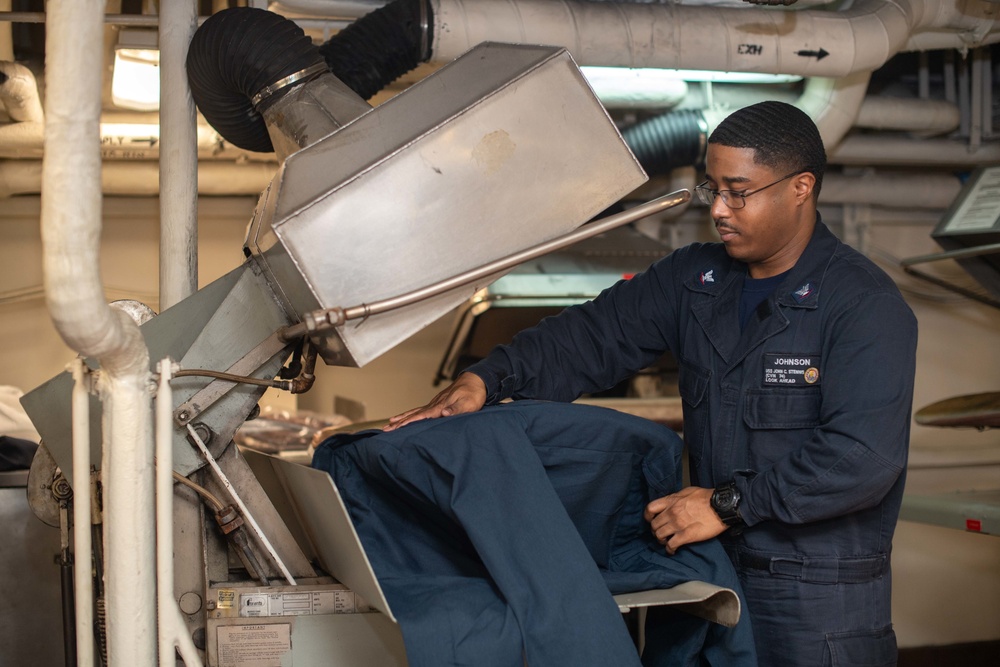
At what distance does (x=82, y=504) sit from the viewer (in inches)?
A: 46.6

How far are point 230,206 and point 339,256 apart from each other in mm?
2781

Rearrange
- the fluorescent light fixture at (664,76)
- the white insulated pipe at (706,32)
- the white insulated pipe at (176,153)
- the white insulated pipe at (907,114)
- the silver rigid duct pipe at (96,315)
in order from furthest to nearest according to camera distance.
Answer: the white insulated pipe at (907,114) → the fluorescent light fixture at (664,76) → the white insulated pipe at (706,32) → the white insulated pipe at (176,153) → the silver rigid duct pipe at (96,315)

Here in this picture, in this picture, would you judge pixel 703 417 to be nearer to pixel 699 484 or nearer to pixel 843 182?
pixel 699 484

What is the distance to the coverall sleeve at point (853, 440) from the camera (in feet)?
4.75

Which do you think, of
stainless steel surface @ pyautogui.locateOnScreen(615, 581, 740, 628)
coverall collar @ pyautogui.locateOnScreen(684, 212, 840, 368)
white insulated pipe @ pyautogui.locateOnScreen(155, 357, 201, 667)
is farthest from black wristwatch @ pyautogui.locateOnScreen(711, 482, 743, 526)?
white insulated pipe @ pyautogui.locateOnScreen(155, 357, 201, 667)

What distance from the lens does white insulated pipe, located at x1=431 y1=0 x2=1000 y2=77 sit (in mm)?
2434

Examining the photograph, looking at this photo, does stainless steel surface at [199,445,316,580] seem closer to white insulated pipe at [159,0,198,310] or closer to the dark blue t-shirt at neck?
white insulated pipe at [159,0,198,310]

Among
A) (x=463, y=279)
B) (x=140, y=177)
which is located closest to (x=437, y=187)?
(x=463, y=279)

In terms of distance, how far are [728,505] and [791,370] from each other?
0.85 ft

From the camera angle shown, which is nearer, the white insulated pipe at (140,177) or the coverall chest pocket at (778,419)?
the coverall chest pocket at (778,419)

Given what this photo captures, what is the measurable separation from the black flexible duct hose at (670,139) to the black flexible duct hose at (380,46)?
1.13m

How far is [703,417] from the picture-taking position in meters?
1.70

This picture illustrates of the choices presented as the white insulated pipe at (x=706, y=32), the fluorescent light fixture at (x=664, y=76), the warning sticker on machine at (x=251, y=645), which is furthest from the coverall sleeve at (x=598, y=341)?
the fluorescent light fixture at (x=664, y=76)

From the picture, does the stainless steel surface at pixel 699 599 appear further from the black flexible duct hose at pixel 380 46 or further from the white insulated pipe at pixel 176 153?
the black flexible duct hose at pixel 380 46
